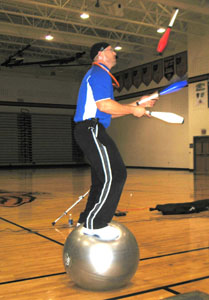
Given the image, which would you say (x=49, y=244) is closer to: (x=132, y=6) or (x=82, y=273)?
(x=82, y=273)

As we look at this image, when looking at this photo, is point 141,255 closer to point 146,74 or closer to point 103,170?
point 103,170

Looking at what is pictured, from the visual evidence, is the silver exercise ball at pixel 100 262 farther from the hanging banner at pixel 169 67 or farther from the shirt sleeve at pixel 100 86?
the hanging banner at pixel 169 67

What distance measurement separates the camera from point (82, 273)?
2.49 metres

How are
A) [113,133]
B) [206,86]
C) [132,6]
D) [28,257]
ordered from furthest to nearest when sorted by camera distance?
[113,133] < [206,86] < [132,6] < [28,257]

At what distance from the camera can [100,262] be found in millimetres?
2459

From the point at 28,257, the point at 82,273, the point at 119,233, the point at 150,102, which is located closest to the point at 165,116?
the point at 150,102

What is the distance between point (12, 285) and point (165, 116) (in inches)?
60.0

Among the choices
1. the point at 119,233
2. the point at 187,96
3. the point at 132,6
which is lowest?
the point at 119,233

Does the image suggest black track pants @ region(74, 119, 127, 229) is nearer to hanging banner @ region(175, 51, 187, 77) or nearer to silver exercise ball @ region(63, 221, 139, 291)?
silver exercise ball @ region(63, 221, 139, 291)

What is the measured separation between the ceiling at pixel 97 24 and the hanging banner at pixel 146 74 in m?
0.43

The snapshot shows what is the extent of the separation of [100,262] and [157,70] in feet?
56.2

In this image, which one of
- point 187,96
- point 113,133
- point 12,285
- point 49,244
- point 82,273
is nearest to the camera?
point 82,273

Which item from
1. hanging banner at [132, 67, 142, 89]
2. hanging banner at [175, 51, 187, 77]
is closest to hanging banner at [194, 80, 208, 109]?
hanging banner at [175, 51, 187, 77]

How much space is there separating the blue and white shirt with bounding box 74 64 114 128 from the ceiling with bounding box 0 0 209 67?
Result: 389 inches
